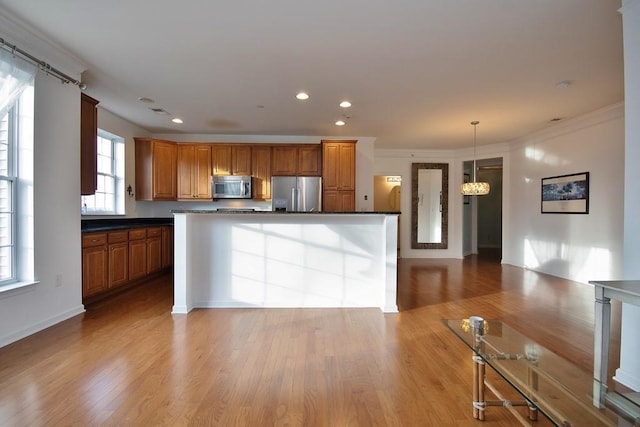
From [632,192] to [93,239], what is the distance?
4961mm

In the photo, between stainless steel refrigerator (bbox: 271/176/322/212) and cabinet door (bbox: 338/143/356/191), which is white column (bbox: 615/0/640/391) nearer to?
cabinet door (bbox: 338/143/356/191)

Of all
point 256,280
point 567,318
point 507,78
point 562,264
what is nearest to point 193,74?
point 256,280

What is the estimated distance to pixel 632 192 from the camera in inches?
76.5

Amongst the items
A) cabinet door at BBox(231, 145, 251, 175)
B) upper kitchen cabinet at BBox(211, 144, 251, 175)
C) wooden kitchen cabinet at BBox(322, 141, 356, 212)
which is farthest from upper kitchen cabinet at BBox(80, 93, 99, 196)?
wooden kitchen cabinet at BBox(322, 141, 356, 212)

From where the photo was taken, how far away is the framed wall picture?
482cm

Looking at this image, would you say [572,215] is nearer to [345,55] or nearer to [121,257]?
[345,55]

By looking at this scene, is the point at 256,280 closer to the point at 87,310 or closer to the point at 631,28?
the point at 87,310

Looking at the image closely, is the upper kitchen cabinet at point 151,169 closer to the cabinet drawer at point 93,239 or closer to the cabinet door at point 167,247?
the cabinet door at point 167,247

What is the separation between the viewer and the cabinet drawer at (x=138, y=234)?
4438mm

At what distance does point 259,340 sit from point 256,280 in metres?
0.99

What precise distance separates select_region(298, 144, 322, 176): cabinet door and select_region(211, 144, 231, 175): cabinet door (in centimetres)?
136

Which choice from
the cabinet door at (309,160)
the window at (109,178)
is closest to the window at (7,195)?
the window at (109,178)

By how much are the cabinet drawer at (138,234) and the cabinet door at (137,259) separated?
0.05 meters

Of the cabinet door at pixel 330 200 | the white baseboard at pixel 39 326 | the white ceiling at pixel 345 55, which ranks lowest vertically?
the white baseboard at pixel 39 326
